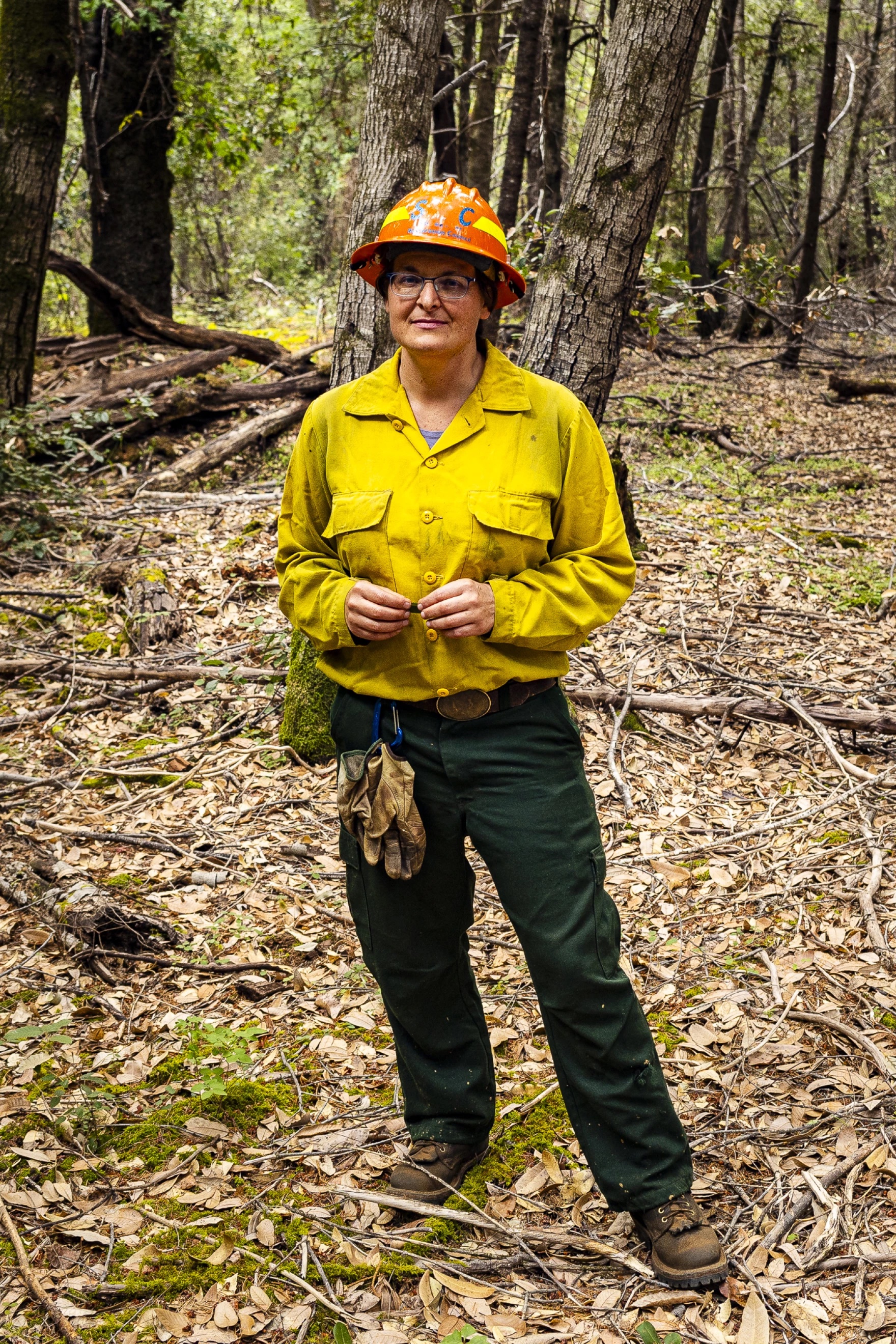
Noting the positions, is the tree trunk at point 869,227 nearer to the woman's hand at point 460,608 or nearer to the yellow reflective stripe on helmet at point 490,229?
the yellow reflective stripe on helmet at point 490,229

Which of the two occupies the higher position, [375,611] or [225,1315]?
[375,611]

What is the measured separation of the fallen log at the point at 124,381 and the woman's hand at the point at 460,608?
7379 mm

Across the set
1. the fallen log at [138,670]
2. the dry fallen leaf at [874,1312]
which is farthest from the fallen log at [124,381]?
the dry fallen leaf at [874,1312]

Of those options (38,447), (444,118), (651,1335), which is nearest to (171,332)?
(38,447)

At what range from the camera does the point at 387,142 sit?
208 inches

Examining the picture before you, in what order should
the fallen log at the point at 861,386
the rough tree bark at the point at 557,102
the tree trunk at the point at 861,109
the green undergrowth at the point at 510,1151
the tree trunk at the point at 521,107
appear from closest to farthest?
1. the green undergrowth at the point at 510,1151
2. the tree trunk at the point at 521,107
3. the rough tree bark at the point at 557,102
4. the fallen log at the point at 861,386
5. the tree trunk at the point at 861,109

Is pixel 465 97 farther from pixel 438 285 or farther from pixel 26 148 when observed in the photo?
pixel 438 285

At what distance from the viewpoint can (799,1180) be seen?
300cm

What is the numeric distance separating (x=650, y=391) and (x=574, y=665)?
7.79 metres

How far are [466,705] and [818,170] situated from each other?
1422 cm

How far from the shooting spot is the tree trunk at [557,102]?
41.8 feet

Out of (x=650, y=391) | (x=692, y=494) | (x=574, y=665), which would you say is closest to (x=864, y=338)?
(x=650, y=391)

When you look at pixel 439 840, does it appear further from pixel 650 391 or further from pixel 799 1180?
pixel 650 391

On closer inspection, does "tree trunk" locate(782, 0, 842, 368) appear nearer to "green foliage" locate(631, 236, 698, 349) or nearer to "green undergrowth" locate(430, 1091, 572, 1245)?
"green foliage" locate(631, 236, 698, 349)
